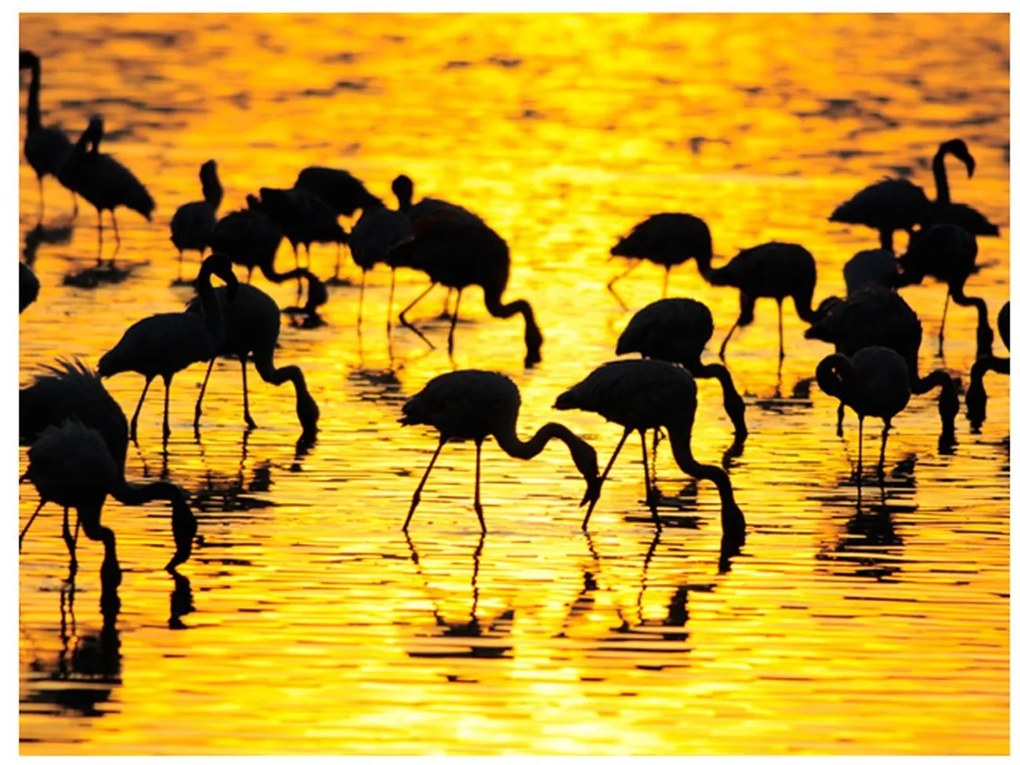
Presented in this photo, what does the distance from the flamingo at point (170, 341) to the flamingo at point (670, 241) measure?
6.07m

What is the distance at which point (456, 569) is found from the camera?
1383cm

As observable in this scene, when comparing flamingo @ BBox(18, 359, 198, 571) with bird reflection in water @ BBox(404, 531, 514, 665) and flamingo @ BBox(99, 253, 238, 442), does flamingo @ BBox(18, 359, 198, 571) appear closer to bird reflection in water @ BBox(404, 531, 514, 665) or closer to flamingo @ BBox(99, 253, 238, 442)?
bird reflection in water @ BBox(404, 531, 514, 665)

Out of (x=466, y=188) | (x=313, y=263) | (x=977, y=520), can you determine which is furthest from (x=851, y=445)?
(x=466, y=188)

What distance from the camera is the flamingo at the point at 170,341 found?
17.0m

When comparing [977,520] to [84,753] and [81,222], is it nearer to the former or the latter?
[84,753]

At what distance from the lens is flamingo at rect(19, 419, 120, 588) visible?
42.2ft

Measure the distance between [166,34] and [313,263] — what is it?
22.6 m

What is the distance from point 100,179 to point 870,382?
11835mm

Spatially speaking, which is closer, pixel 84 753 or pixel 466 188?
pixel 84 753

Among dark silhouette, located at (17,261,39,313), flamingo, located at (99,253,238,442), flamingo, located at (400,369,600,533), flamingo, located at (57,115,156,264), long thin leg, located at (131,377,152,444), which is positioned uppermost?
flamingo, located at (57,115,156,264)

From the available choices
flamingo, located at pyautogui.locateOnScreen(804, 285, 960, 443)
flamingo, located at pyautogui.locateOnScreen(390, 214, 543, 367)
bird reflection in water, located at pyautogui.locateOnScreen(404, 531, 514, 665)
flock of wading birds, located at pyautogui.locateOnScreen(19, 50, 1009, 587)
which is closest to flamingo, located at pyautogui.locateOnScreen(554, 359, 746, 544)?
flock of wading birds, located at pyautogui.locateOnScreen(19, 50, 1009, 587)

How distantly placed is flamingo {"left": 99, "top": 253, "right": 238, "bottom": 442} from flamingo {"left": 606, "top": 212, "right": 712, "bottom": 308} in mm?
6070

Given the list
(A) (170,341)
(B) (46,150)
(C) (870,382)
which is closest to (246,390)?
(A) (170,341)
